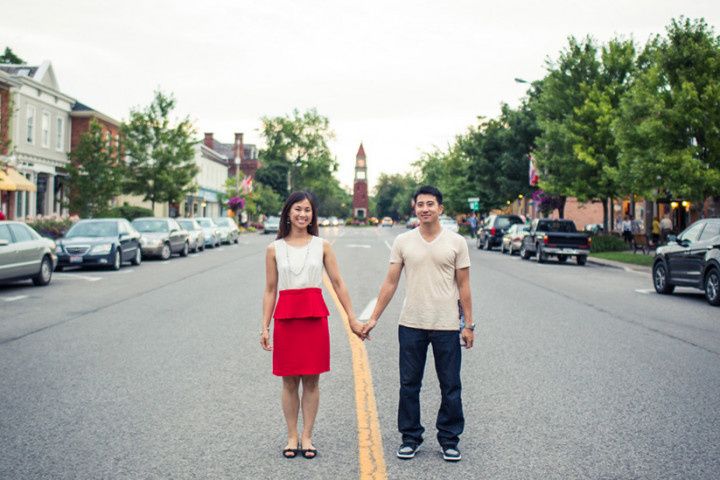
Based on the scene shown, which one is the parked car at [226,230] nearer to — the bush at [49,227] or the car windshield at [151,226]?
the bush at [49,227]

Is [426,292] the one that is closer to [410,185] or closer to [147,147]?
[147,147]

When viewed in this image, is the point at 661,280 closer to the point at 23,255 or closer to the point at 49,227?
the point at 23,255

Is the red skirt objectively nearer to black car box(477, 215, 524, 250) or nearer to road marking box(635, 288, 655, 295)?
road marking box(635, 288, 655, 295)

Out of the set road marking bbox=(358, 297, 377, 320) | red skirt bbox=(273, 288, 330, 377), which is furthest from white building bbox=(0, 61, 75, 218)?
red skirt bbox=(273, 288, 330, 377)

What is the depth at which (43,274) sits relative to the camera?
55.6 ft

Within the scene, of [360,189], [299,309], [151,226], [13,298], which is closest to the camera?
[299,309]

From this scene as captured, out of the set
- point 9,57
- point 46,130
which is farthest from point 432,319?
point 9,57

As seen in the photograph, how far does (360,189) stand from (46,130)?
125 m

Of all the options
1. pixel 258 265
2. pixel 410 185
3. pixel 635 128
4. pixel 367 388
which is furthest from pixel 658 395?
pixel 410 185

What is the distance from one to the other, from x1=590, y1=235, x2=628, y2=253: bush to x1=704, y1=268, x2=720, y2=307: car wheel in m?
19.7

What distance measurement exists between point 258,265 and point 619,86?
20444 mm

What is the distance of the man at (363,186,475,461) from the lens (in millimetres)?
4812

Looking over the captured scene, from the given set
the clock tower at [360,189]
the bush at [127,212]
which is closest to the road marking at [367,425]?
the bush at [127,212]

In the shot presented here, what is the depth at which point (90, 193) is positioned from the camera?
34.8 meters
